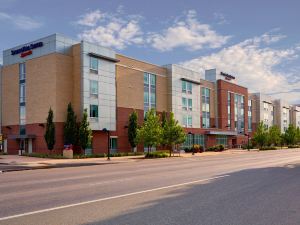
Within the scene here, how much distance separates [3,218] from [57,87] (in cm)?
3536

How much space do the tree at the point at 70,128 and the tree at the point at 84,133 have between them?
83 cm

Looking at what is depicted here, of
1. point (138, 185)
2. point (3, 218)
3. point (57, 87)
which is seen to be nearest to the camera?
point (3, 218)

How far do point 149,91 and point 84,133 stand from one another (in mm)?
16620

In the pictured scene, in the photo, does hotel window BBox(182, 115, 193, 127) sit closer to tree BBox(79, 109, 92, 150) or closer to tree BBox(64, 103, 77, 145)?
tree BBox(79, 109, 92, 150)

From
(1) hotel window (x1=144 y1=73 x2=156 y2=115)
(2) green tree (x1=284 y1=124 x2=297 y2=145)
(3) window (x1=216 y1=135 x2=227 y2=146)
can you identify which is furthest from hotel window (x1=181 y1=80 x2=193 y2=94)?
(2) green tree (x1=284 y1=124 x2=297 y2=145)

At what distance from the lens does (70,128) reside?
41.2 meters

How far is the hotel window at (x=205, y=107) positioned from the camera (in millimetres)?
70938

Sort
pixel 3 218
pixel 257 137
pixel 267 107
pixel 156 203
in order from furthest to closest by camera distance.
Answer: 1. pixel 267 107
2. pixel 257 137
3. pixel 156 203
4. pixel 3 218

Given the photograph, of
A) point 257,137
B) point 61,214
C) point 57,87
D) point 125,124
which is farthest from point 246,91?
point 61,214

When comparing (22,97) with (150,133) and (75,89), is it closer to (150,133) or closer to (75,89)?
(75,89)

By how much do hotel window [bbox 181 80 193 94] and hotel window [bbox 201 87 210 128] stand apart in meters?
7.15

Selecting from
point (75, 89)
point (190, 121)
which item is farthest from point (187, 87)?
point (75, 89)

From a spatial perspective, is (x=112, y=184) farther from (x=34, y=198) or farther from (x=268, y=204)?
(x=268, y=204)

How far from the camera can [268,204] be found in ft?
31.9
